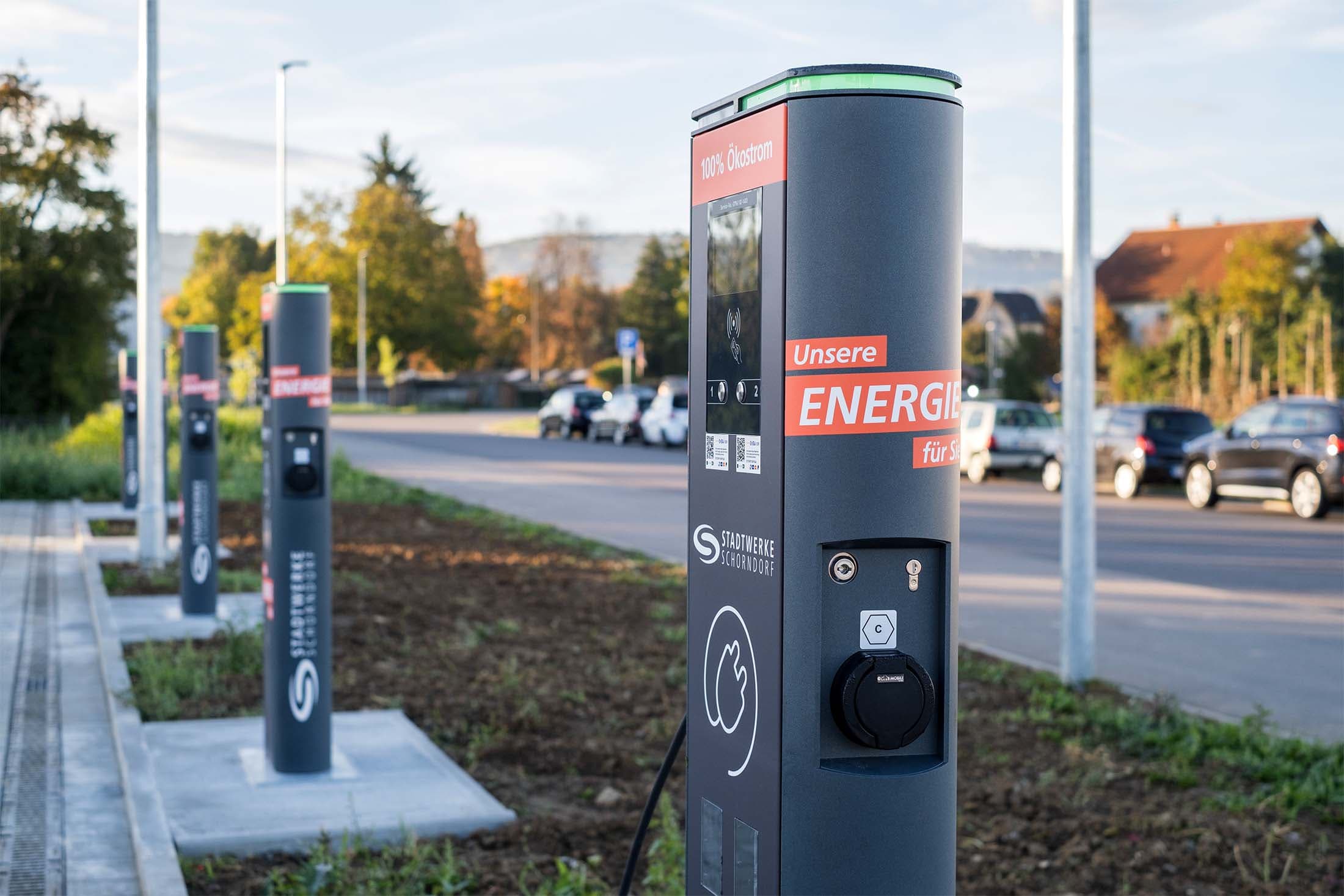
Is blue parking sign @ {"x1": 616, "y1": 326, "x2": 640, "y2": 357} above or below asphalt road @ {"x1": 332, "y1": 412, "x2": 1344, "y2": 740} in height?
above

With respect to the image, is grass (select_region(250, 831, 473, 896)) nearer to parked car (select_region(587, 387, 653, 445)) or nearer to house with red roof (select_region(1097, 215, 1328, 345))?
parked car (select_region(587, 387, 653, 445))

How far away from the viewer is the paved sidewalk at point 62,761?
16.4 feet

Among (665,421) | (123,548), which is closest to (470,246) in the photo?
(665,421)

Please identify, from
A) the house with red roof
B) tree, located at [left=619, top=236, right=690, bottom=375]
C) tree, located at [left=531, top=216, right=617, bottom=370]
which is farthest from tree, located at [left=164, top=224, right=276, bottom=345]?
the house with red roof

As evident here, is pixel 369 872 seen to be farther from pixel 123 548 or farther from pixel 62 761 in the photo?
pixel 123 548

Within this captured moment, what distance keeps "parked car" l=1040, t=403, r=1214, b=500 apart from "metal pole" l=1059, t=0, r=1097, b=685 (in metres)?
15.3

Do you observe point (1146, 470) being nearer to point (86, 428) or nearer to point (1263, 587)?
point (1263, 587)

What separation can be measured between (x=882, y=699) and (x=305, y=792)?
13.0ft

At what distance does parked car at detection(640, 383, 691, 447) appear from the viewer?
119 ft

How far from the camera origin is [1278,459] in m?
19.2

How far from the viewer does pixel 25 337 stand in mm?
32938

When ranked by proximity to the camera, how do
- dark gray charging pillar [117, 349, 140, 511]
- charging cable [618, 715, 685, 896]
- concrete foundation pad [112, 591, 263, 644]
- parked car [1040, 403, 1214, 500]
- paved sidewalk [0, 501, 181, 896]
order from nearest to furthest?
charging cable [618, 715, 685, 896], paved sidewalk [0, 501, 181, 896], concrete foundation pad [112, 591, 263, 644], dark gray charging pillar [117, 349, 140, 511], parked car [1040, 403, 1214, 500]

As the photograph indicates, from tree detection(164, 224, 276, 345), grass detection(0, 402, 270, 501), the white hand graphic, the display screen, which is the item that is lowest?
grass detection(0, 402, 270, 501)

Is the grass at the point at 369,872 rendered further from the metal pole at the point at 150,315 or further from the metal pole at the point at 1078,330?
the metal pole at the point at 150,315
